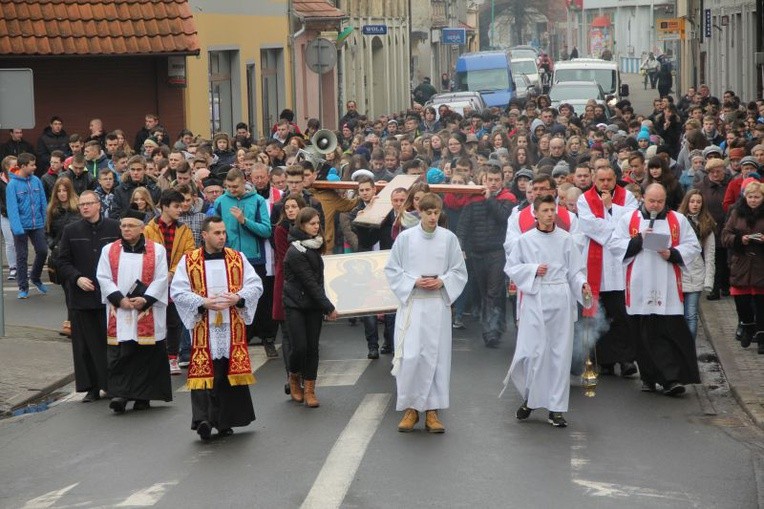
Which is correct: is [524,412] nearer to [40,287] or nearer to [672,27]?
[40,287]

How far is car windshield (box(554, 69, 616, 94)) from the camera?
Answer: 49656 millimetres

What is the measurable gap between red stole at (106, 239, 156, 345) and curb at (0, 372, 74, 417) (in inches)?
44.9

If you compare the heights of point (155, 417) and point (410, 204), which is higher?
point (410, 204)

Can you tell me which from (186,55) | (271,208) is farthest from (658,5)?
(271,208)

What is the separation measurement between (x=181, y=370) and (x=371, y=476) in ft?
17.0

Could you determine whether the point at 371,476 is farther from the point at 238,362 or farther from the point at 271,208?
the point at 271,208

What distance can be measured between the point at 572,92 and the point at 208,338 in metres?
33.9

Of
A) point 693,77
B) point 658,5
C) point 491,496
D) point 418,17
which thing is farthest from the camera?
point 658,5

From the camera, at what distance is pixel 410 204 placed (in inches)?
571

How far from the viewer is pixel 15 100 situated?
1648 cm

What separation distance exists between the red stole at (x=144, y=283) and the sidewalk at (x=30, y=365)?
1.23 m

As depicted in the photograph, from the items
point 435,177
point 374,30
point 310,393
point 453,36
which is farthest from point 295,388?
point 453,36

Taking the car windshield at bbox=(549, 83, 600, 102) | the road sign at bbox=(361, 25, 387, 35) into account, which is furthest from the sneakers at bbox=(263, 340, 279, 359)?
the car windshield at bbox=(549, 83, 600, 102)

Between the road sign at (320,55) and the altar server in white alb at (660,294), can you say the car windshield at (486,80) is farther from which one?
the altar server in white alb at (660,294)
